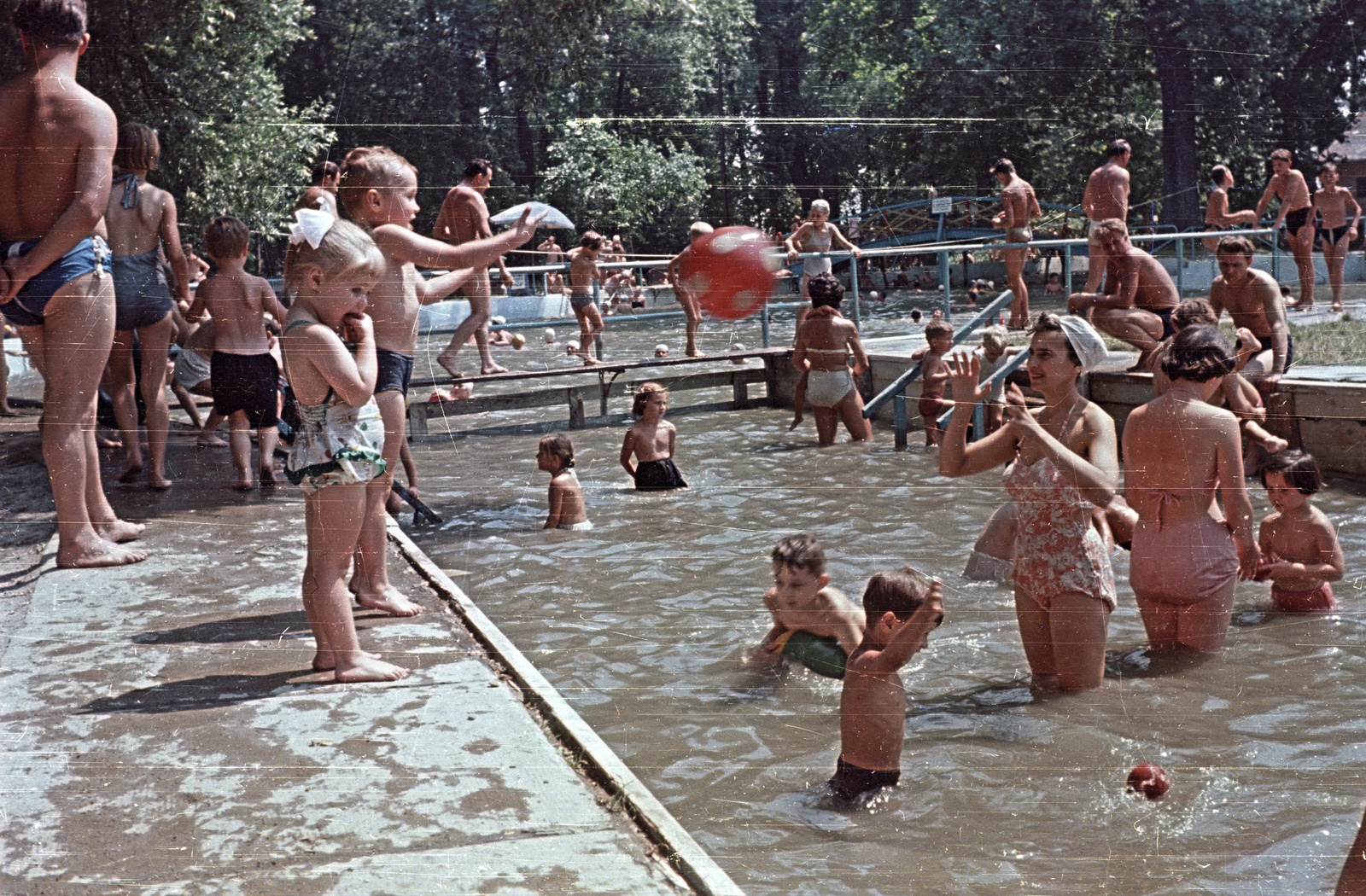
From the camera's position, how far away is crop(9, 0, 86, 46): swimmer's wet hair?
3.71 meters

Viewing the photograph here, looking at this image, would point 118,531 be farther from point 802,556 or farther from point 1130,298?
point 1130,298

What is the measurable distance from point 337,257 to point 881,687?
181 cm

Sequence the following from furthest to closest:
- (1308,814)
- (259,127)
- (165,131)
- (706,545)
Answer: (165,131), (706,545), (259,127), (1308,814)

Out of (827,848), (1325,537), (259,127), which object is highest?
(259,127)

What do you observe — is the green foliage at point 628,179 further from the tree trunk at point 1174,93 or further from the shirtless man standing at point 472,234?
the tree trunk at point 1174,93

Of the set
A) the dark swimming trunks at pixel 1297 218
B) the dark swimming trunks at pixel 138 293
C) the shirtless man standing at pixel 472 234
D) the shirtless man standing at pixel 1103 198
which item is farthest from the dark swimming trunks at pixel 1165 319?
the dark swimming trunks at pixel 138 293

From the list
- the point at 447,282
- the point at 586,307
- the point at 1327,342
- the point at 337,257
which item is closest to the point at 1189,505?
the point at 447,282

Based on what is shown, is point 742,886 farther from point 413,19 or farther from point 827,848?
point 413,19

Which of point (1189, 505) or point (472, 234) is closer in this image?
point (1189, 505)

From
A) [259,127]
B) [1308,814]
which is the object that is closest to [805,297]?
[259,127]

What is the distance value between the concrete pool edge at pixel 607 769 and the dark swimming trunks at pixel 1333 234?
1235 cm

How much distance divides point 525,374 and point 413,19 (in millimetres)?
6499

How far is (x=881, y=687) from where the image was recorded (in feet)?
10.8

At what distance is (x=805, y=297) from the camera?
1038 centimetres
